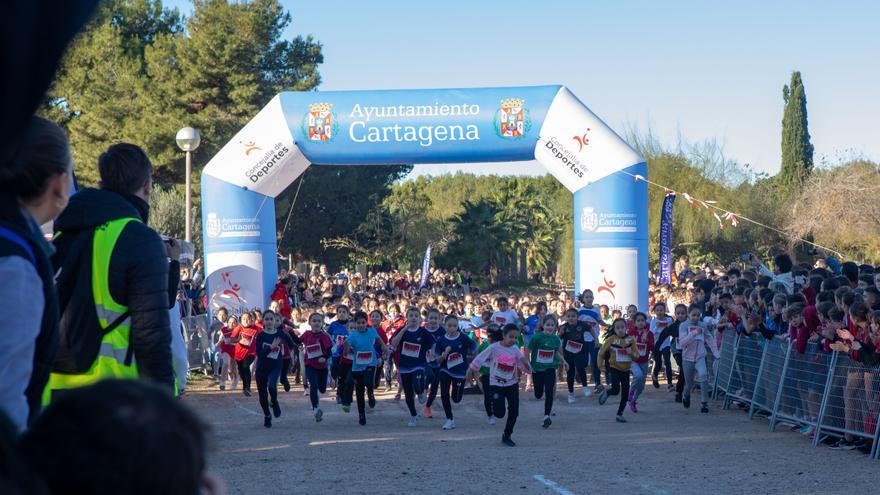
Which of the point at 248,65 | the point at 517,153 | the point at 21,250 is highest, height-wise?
the point at 248,65

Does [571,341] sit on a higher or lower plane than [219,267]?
lower

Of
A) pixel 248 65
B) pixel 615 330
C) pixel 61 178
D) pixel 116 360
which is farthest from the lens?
pixel 248 65

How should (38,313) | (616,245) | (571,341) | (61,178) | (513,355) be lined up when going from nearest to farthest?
(38,313), (61,178), (513,355), (571,341), (616,245)

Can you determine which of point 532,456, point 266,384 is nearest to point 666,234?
point 266,384

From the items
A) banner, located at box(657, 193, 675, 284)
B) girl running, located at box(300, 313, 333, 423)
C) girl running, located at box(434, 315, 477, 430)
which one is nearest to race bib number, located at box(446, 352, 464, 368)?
girl running, located at box(434, 315, 477, 430)

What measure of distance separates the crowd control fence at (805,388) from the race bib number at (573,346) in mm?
2388

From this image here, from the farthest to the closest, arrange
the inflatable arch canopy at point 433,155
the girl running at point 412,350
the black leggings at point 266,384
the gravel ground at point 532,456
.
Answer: the inflatable arch canopy at point 433,155 < the girl running at point 412,350 < the black leggings at point 266,384 < the gravel ground at point 532,456

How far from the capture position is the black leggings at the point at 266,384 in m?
13.9

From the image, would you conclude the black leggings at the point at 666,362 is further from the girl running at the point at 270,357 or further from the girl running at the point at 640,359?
the girl running at the point at 270,357

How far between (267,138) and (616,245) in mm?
6563

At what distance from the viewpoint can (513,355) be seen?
1270 centimetres

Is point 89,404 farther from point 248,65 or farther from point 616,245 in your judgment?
point 248,65

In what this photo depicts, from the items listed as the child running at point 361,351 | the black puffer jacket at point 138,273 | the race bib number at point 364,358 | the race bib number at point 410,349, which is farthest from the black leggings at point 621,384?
the black puffer jacket at point 138,273

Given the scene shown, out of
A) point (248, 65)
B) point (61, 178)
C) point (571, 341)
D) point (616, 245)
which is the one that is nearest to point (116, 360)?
point (61, 178)
